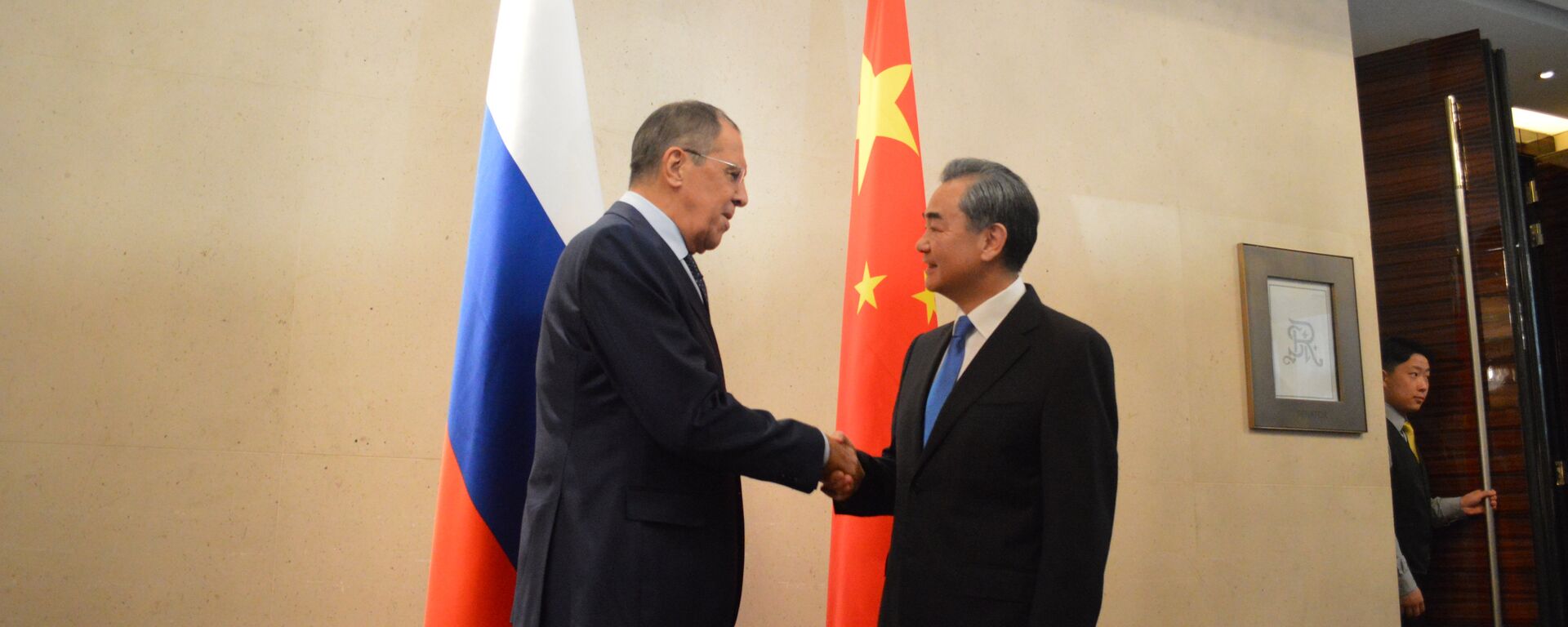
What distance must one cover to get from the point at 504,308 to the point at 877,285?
0.94m

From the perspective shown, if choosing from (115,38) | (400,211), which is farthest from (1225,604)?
(115,38)

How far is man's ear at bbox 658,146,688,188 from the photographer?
182cm

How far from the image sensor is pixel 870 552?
2416mm

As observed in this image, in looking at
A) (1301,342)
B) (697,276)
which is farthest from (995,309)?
(1301,342)

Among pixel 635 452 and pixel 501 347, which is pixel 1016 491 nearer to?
pixel 635 452

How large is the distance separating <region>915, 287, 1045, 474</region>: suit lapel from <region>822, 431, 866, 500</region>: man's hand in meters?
0.14

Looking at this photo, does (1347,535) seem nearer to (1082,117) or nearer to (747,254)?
(1082,117)

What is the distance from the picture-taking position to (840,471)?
1812 millimetres

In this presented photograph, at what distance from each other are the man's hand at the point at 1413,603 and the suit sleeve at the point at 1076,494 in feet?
9.22

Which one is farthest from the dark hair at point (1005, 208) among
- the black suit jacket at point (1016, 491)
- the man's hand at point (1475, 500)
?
the man's hand at point (1475, 500)

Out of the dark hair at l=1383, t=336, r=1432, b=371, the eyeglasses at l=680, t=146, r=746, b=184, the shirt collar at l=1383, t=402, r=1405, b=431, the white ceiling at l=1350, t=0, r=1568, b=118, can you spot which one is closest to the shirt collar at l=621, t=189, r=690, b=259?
the eyeglasses at l=680, t=146, r=746, b=184

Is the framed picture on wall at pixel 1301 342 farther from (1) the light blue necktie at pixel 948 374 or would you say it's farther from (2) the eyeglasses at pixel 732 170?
(2) the eyeglasses at pixel 732 170

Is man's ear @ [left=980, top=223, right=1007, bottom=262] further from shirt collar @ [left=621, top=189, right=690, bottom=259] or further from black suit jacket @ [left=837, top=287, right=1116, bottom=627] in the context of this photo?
shirt collar @ [left=621, top=189, right=690, bottom=259]

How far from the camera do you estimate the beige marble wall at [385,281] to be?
233cm
